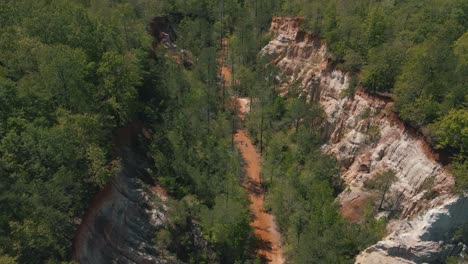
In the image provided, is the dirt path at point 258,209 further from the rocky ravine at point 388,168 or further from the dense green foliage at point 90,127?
the rocky ravine at point 388,168

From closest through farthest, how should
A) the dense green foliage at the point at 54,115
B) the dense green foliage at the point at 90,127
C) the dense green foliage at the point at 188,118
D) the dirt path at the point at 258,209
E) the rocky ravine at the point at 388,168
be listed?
1. the dense green foliage at the point at 54,115
2. the dense green foliage at the point at 90,127
3. the dense green foliage at the point at 188,118
4. the rocky ravine at the point at 388,168
5. the dirt path at the point at 258,209

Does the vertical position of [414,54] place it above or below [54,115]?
above

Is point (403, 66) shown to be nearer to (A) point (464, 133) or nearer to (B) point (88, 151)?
(A) point (464, 133)

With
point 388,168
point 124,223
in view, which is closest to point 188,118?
point 124,223

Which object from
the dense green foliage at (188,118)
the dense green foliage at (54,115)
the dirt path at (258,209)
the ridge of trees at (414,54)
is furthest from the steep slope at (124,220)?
the ridge of trees at (414,54)

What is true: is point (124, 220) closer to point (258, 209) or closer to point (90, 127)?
point (90, 127)

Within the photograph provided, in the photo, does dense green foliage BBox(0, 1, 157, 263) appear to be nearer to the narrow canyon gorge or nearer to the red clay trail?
the narrow canyon gorge
